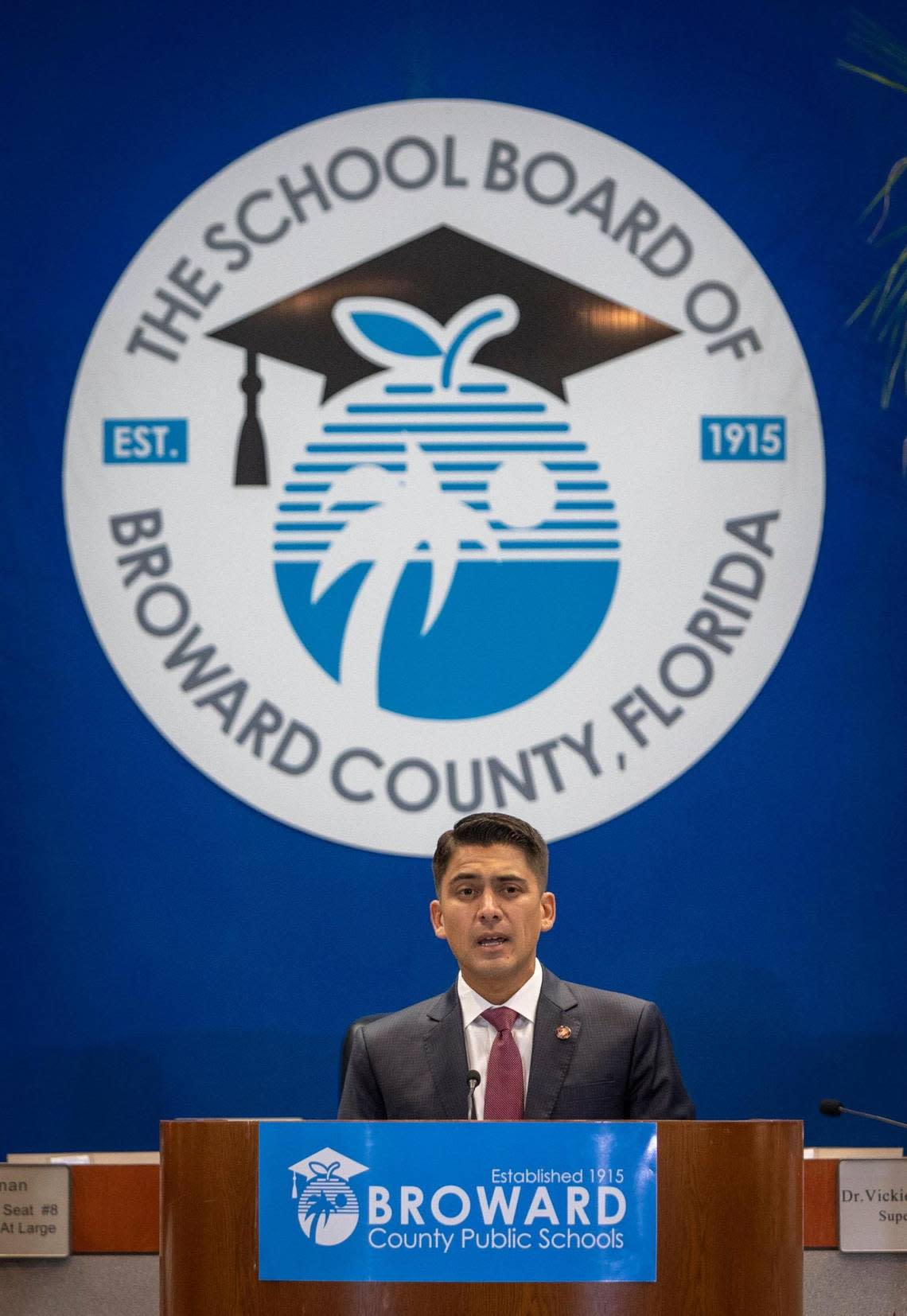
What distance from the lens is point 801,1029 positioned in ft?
12.2

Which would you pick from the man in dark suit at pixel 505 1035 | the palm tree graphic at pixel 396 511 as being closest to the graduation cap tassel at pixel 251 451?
the palm tree graphic at pixel 396 511

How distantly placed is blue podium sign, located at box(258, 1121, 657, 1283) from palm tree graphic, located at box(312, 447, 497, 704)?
1.82 meters

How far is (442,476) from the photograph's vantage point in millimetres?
3873

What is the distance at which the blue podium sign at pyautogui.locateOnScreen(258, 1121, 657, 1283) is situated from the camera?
205cm

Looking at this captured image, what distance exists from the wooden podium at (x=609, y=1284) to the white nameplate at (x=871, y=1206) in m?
0.92

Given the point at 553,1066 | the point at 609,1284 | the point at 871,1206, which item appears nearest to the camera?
the point at 609,1284

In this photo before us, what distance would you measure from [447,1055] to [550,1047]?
0.18 meters

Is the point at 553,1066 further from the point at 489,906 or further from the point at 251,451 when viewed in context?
the point at 251,451

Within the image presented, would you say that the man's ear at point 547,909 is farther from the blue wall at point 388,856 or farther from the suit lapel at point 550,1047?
the blue wall at point 388,856

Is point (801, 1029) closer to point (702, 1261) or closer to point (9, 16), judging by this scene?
point (702, 1261)

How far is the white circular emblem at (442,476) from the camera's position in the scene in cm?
381

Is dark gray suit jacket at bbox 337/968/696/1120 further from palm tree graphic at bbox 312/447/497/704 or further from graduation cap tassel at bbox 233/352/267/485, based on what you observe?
graduation cap tassel at bbox 233/352/267/485

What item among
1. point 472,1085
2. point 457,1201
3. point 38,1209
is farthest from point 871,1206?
point 38,1209

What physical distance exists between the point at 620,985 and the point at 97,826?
1273 mm
